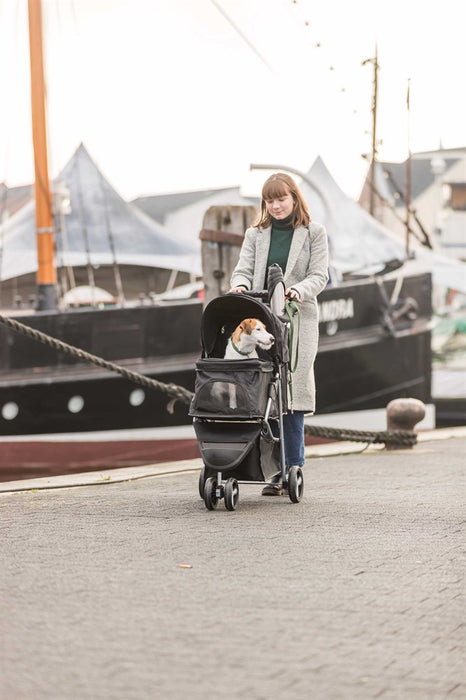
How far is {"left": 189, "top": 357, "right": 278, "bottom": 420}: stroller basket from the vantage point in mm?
5469

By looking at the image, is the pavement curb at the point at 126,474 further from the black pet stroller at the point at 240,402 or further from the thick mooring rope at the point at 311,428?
the black pet stroller at the point at 240,402

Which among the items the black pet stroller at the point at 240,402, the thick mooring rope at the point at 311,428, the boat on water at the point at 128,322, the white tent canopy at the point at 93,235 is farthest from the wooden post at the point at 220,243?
the white tent canopy at the point at 93,235

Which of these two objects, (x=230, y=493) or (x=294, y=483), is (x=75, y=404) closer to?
(x=294, y=483)

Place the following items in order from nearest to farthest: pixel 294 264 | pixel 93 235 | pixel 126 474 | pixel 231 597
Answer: pixel 231 597 < pixel 294 264 < pixel 126 474 < pixel 93 235

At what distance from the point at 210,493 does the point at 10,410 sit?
12452 mm

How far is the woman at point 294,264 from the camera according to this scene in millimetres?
6188

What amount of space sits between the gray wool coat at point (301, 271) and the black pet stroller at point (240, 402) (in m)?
0.25

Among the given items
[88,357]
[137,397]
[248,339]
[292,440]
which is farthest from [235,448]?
[137,397]

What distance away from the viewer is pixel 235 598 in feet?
12.5

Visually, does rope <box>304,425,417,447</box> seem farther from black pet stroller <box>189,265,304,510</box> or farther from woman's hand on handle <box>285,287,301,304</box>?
woman's hand on handle <box>285,287,301,304</box>

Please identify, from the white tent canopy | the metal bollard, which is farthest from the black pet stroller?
the white tent canopy

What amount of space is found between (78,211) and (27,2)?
3440 mm

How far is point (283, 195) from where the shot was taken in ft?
20.0

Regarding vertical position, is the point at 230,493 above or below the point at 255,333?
below
